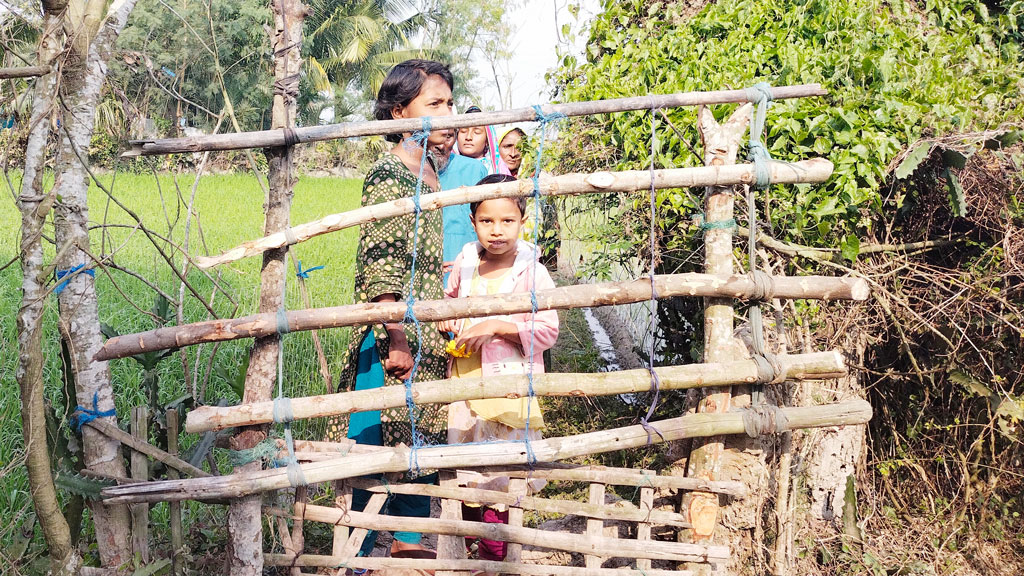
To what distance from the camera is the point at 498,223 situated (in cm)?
263

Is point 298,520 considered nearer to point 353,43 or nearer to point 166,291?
point 166,291

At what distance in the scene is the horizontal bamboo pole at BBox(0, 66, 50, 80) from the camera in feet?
6.23

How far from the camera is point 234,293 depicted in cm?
624

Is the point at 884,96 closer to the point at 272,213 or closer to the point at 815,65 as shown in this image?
the point at 815,65

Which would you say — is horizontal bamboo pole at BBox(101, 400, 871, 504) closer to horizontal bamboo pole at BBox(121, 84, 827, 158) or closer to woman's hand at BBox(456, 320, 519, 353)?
woman's hand at BBox(456, 320, 519, 353)

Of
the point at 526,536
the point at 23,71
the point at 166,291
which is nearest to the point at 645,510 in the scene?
the point at 526,536

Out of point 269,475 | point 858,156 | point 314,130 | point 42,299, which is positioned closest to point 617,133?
point 858,156

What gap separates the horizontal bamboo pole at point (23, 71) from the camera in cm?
190

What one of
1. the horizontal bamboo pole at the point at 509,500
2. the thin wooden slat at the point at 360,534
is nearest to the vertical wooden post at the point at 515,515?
the horizontal bamboo pole at the point at 509,500

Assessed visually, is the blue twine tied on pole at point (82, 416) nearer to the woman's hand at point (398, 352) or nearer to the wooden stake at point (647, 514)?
the woman's hand at point (398, 352)

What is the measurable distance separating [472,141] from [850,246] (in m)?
1.91

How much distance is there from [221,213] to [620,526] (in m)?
9.76

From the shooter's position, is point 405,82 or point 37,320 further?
point 405,82

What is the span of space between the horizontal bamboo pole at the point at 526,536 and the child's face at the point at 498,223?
0.96 metres
